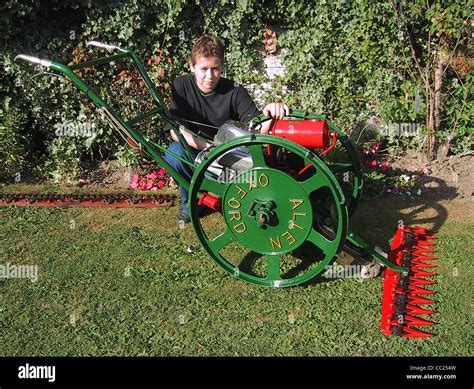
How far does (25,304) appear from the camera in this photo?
3535 millimetres

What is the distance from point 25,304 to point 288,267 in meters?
1.76

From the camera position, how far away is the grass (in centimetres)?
322

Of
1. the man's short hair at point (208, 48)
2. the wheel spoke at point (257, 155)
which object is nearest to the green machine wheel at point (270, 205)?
the wheel spoke at point (257, 155)

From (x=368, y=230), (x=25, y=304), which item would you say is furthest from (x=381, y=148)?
(x=25, y=304)

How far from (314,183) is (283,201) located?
0.22 metres

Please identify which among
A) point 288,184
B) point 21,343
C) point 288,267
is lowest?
point 21,343

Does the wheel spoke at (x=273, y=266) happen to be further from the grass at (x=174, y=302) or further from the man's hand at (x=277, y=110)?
the man's hand at (x=277, y=110)

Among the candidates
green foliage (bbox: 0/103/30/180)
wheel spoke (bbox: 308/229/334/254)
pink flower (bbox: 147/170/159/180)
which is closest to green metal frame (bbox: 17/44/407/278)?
wheel spoke (bbox: 308/229/334/254)

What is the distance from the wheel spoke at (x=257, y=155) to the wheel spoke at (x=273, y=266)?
0.64 meters

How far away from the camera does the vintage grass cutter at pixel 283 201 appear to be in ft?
10.6

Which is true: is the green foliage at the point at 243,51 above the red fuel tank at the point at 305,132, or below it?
above

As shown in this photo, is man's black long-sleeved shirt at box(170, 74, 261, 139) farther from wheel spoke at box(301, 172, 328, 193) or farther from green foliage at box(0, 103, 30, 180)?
green foliage at box(0, 103, 30, 180)

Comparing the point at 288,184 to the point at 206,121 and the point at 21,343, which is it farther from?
the point at 21,343

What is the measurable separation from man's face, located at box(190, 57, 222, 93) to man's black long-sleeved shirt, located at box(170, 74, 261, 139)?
112mm
